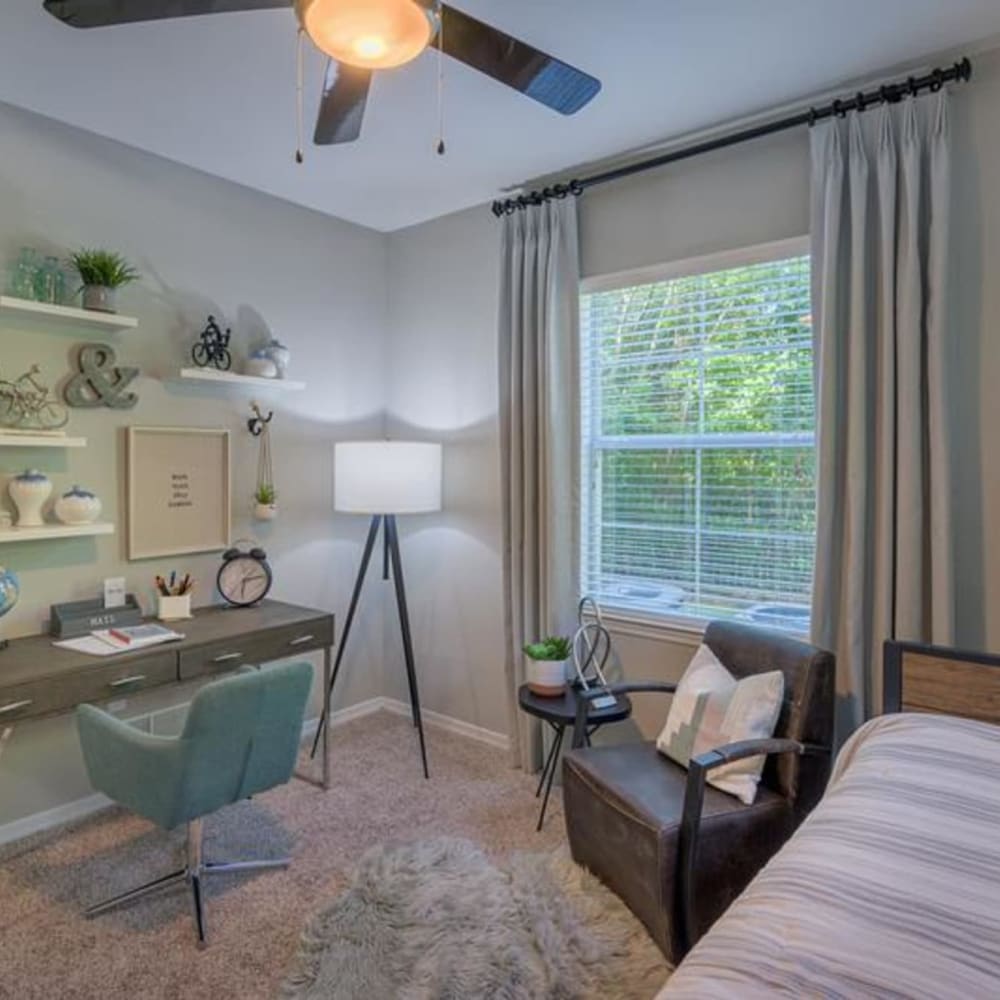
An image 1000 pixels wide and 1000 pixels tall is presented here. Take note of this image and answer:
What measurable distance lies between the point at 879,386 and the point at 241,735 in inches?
89.4

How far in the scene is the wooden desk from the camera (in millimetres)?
2219

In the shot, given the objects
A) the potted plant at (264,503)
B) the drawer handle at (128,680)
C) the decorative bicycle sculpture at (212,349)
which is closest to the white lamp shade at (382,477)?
the potted plant at (264,503)

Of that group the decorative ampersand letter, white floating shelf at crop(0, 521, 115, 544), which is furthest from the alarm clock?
the decorative ampersand letter

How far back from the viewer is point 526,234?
3.23m

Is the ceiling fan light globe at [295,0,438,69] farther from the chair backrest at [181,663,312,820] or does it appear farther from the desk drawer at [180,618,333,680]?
the desk drawer at [180,618,333,680]

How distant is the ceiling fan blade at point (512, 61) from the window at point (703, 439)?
116 cm

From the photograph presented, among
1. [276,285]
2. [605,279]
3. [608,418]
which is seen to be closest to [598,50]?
[605,279]

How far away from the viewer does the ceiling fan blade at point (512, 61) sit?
1661 mm

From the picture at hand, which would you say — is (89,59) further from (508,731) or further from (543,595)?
(508,731)

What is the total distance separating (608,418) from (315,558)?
1.66 meters

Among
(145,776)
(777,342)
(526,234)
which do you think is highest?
(526,234)

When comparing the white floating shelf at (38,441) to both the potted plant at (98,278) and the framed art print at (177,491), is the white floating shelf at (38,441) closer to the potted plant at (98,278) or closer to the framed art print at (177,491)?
the framed art print at (177,491)

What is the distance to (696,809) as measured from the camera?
1.96 metres

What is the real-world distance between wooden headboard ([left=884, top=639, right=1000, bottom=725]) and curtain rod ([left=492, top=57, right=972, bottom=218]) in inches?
67.8
